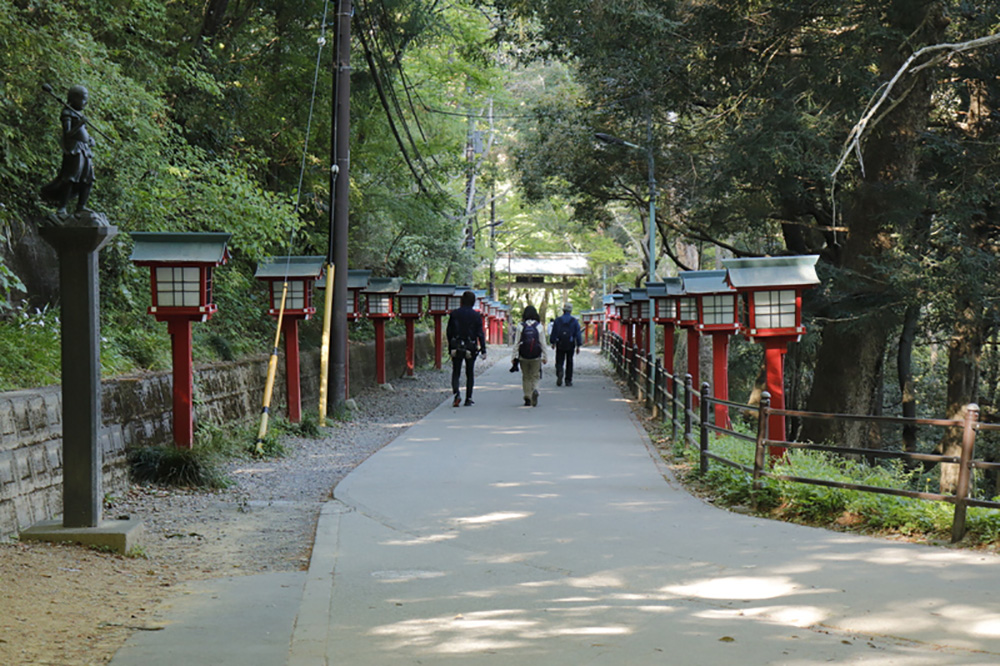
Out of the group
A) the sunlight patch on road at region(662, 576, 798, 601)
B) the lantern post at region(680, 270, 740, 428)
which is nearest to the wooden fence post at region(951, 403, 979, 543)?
the sunlight patch on road at region(662, 576, 798, 601)

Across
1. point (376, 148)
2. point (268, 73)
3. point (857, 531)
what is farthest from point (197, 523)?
point (376, 148)

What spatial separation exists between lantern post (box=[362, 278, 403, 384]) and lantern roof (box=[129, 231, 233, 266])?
12680 millimetres

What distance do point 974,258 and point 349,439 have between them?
33.4ft

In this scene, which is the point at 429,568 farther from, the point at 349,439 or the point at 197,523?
the point at 349,439

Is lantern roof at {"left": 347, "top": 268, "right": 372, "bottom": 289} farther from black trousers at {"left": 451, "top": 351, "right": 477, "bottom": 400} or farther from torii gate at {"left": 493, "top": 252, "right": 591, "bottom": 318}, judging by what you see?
torii gate at {"left": 493, "top": 252, "right": 591, "bottom": 318}

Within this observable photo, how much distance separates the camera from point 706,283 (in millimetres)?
14945

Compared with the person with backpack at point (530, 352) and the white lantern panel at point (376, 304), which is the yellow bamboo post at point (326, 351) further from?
the white lantern panel at point (376, 304)

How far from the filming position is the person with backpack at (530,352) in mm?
19219

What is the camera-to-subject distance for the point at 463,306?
61.4ft

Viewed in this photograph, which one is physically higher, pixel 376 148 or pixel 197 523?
pixel 376 148

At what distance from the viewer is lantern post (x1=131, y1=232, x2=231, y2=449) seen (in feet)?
35.9

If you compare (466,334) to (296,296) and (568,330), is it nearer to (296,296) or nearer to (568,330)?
(296,296)

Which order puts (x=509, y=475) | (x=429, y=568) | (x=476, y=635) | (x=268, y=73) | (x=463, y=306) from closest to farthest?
(x=476, y=635)
(x=429, y=568)
(x=509, y=475)
(x=463, y=306)
(x=268, y=73)

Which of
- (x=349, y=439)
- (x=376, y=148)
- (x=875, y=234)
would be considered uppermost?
(x=376, y=148)
